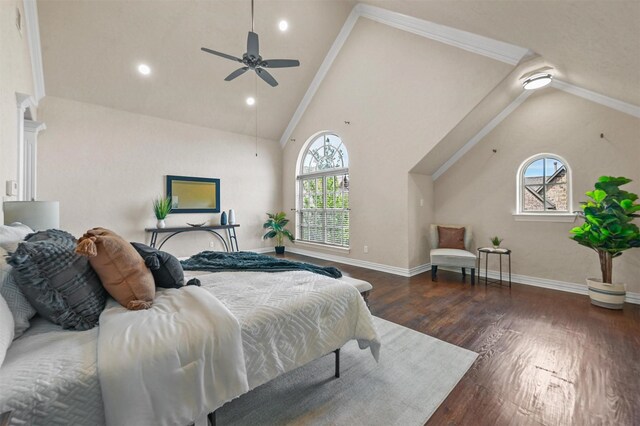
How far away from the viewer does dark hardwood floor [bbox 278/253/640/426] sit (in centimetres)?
158

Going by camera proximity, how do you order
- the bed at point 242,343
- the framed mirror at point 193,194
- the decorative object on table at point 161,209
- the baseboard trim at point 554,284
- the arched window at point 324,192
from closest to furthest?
the bed at point 242,343 → the baseboard trim at point 554,284 → the decorative object on table at point 161,209 → the framed mirror at point 193,194 → the arched window at point 324,192

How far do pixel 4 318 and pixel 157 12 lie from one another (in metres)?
4.47

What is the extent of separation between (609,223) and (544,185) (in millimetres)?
1181

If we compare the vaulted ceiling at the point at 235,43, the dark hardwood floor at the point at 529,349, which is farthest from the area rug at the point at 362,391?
the vaulted ceiling at the point at 235,43

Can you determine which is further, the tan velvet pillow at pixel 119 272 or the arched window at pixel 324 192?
the arched window at pixel 324 192

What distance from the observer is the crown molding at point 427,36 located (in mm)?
3338

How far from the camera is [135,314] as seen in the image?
1295 millimetres

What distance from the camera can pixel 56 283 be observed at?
4.00 feet

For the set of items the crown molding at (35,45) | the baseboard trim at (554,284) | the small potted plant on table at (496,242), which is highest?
the crown molding at (35,45)

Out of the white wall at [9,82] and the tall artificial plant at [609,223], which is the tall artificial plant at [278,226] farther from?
the tall artificial plant at [609,223]

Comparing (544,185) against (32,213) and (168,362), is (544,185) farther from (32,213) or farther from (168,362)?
(32,213)

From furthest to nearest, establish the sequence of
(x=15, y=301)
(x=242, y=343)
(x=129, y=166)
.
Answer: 1. (x=129, y=166)
2. (x=242, y=343)
3. (x=15, y=301)

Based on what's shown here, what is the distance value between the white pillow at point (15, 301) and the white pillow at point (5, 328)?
2.0 inches

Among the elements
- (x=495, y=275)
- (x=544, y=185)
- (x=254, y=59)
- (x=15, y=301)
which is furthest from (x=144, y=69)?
(x=495, y=275)
